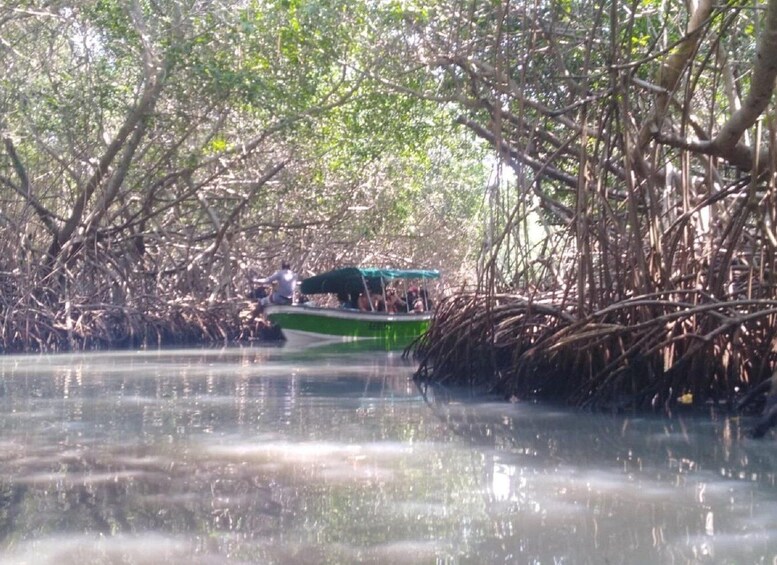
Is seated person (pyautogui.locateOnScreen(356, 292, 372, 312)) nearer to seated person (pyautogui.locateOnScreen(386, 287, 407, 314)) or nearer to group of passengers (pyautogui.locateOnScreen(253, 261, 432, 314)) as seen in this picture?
group of passengers (pyautogui.locateOnScreen(253, 261, 432, 314))

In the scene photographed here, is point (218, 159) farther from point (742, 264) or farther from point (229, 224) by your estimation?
point (742, 264)

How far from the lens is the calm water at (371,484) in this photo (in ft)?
11.1

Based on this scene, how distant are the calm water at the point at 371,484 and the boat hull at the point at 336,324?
856cm

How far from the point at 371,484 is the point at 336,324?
11.8m

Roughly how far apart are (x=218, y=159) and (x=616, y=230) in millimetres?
8516

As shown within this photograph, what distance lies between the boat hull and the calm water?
8560 millimetres

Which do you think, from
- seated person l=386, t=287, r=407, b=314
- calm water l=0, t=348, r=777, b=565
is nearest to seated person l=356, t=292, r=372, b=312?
seated person l=386, t=287, r=407, b=314

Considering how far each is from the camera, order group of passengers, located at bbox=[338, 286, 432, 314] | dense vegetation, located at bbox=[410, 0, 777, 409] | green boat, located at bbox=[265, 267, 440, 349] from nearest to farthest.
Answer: dense vegetation, located at bbox=[410, 0, 777, 409], green boat, located at bbox=[265, 267, 440, 349], group of passengers, located at bbox=[338, 286, 432, 314]

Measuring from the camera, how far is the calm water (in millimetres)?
3369

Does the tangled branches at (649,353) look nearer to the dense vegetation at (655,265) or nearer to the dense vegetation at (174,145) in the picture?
the dense vegetation at (655,265)

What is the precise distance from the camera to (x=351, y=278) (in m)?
16.3

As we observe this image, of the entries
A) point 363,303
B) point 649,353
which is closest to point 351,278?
point 363,303

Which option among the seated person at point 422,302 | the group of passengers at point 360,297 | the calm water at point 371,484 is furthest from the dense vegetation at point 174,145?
the calm water at point 371,484

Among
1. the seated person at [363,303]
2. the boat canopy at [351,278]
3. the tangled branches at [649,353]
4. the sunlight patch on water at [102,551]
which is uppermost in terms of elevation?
the boat canopy at [351,278]
